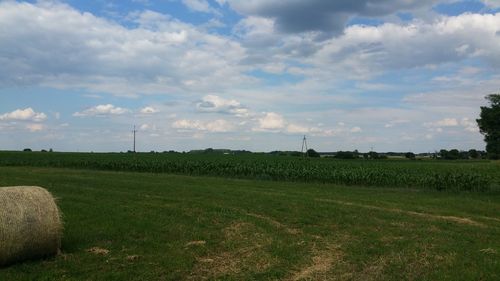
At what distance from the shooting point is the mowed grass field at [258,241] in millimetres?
8711

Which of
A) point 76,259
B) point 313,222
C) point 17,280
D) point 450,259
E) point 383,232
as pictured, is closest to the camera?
point 17,280

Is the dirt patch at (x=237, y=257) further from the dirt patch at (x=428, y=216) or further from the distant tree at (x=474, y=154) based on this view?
the distant tree at (x=474, y=154)

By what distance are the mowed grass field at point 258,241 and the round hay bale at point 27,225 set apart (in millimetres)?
239

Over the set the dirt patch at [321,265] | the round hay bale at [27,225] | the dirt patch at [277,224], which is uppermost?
the round hay bale at [27,225]

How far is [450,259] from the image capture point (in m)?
9.84

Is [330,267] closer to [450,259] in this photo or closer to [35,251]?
[450,259]

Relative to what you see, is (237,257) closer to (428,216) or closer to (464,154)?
(428,216)

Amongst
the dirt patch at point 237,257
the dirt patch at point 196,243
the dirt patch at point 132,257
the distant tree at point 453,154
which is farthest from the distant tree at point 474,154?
the dirt patch at point 132,257

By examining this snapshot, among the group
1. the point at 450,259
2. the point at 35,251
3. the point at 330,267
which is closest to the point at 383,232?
the point at 450,259

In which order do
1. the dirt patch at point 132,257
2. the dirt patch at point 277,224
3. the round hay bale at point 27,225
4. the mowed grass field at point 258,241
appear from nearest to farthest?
the round hay bale at point 27,225 → the mowed grass field at point 258,241 → the dirt patch at point 132,257 → the dirt patch at point 277,224

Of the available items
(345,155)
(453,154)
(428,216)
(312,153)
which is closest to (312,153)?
(312,153)

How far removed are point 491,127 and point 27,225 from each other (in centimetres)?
8396

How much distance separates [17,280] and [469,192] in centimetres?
2695

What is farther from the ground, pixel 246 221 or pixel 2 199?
pixel 2 199
